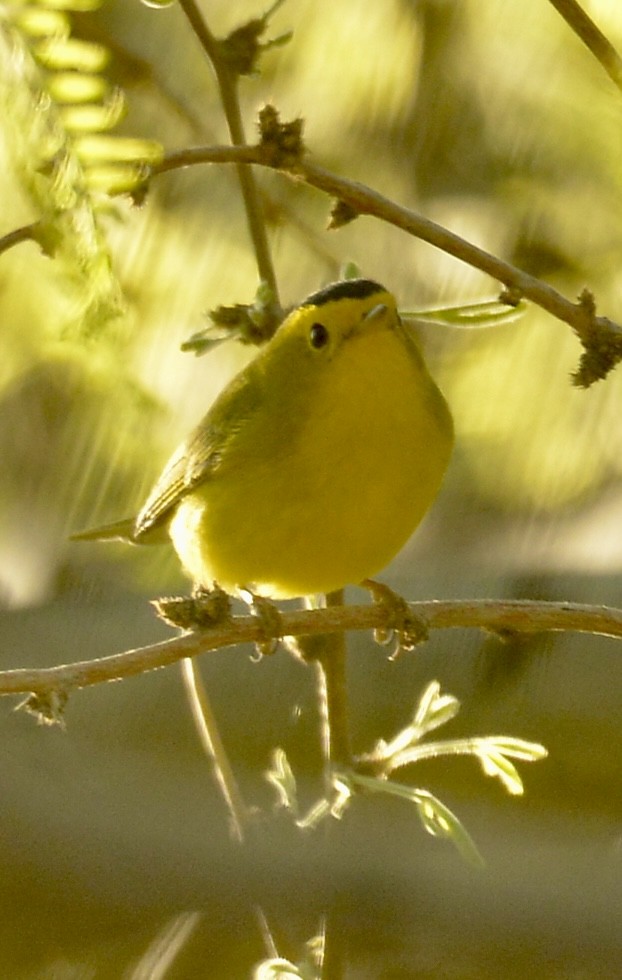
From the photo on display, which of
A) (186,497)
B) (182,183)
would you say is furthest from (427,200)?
(186,497)

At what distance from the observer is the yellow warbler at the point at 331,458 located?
0.84m

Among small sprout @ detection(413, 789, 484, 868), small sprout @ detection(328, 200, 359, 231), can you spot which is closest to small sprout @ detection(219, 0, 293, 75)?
small sprout @ detection(328, 200, 359, 231)

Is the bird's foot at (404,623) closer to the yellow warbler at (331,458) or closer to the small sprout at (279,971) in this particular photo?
the yellow warbler at (331,458)

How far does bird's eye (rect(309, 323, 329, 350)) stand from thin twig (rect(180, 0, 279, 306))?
5.8 inches

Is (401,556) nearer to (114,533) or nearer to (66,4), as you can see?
(114,533)

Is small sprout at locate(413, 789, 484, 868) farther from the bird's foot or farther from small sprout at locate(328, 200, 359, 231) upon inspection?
small sprout at locate(328, 200, 359, 231)

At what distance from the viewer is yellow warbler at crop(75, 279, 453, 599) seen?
0.84 meters

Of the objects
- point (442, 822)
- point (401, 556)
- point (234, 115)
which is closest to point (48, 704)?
point (442, 822)

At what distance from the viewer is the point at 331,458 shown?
0.85 metres

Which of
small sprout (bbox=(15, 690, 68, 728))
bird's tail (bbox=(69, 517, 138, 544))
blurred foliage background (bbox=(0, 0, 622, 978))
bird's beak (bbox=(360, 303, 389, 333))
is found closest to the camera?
small sprout (bbox=(15, 690, 68, 728))

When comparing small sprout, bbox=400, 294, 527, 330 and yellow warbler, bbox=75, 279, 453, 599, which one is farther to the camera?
yellow warbler, bbox=75, 279, 453, 599

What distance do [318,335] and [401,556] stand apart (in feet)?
1.65

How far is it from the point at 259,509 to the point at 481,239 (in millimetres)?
365

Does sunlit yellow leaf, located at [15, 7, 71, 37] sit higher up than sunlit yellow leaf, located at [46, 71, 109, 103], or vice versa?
sunlit yellow leaf, located at [15, 7, 71, 37]
